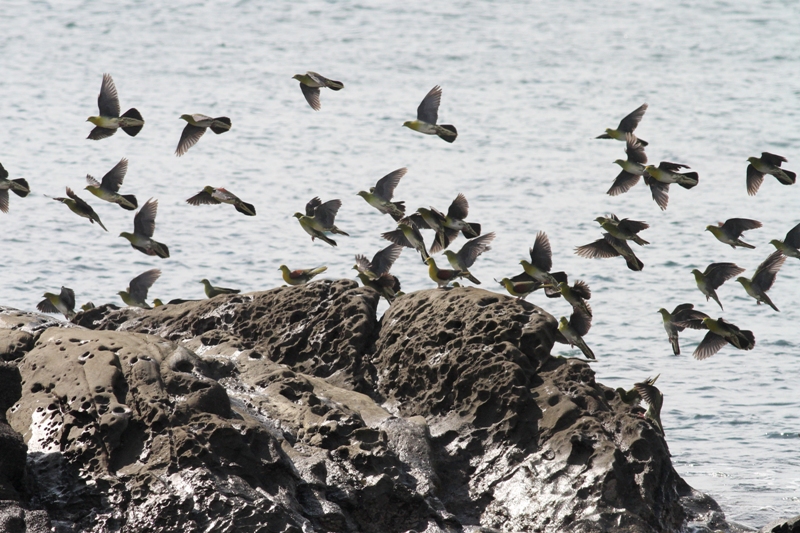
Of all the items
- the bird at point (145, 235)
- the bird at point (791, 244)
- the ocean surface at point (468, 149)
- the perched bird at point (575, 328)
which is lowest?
the ocean surface at point (468, 149)

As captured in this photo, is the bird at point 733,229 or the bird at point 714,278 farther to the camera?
the bird at point 714,278

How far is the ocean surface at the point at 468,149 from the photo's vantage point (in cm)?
2016

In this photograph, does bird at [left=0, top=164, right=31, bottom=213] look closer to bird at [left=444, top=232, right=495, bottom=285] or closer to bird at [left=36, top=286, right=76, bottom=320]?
bird at [left=36, top=286, right=76, bottom=320]

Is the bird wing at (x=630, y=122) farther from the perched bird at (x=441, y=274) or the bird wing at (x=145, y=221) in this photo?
the bird wing at (x=145, y=221)

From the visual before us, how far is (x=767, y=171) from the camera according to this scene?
1266cm

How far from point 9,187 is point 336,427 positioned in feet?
18.7

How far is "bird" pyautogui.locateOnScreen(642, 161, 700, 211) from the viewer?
12227 mm

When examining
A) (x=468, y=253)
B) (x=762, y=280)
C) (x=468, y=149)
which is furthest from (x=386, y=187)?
(x=468, y=149)

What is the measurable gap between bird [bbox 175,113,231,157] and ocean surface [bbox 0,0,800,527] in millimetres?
7185

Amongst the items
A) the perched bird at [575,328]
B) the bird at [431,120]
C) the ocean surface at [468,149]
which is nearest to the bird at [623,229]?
the perched bird at [575,328]

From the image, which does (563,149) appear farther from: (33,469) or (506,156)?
(33,469)

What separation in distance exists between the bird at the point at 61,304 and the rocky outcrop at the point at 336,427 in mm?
3254

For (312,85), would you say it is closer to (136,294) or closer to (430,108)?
(430,108)

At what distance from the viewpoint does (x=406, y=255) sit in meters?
25.9
